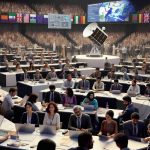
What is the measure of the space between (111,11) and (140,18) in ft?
11.1

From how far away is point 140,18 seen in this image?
30484mm

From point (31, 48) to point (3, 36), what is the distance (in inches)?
152

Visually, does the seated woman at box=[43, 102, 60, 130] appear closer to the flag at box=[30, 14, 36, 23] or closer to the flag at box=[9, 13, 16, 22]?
the flag at box=[9, 13, 16, 22]

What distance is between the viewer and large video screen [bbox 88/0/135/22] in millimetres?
31688

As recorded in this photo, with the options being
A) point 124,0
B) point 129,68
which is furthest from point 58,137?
point 124,0

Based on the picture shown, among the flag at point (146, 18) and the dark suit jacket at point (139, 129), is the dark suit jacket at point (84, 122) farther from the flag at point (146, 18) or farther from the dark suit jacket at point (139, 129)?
the flag at point (146, 18)

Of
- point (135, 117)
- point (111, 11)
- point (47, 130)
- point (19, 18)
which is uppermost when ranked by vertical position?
point (111, 11)

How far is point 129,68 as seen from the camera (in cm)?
1894

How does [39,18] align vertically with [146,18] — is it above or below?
above

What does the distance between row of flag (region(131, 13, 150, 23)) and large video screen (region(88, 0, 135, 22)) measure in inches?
27.2

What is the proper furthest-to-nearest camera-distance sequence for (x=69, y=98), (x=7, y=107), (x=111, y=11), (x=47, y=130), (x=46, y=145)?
(x=111, y=11)
(x=69, y=98)
(x=7, y=107)
(x=47, y=130)
(x=46, y=145)

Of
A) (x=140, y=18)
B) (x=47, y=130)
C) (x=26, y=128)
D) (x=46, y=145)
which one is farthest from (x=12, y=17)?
(x=46, y=145)

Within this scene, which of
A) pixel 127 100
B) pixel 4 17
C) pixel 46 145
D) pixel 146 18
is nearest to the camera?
pixel 46 145

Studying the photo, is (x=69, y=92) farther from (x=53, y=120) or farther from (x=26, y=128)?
(x=26, y=128)
